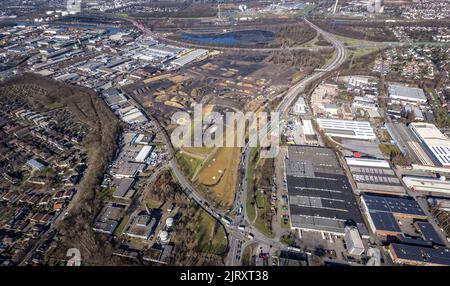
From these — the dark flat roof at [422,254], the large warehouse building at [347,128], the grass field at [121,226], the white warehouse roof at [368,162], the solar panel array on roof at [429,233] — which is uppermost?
the large warehouse building at [347,128]

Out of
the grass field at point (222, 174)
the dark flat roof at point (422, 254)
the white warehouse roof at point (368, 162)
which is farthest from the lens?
the white warehouse roof at point (368, 162)

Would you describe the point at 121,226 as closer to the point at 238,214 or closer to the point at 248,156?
the point at 238,214

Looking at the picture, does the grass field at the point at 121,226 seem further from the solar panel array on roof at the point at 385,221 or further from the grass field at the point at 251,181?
the solar panel array on roof at the point at 385,221

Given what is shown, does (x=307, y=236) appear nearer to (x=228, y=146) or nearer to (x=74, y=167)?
(x=228, y=146)

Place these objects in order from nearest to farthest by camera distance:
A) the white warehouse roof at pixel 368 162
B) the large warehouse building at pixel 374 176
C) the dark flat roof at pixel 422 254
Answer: the dark flat roof at pixel 422 254 < the large warehouse building at pixel 374 176 < the white warehouse roof at pixel 368 162

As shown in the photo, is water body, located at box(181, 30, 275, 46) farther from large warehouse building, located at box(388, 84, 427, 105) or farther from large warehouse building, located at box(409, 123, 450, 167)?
large warehouse building, located at box(409, 123, 450, 167)

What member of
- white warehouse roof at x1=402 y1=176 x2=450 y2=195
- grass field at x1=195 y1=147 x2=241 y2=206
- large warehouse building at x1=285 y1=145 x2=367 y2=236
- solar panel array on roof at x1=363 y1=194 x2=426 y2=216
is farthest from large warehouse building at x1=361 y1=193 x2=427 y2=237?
grass field at x1=195 y1=147 x2=241 y2=206

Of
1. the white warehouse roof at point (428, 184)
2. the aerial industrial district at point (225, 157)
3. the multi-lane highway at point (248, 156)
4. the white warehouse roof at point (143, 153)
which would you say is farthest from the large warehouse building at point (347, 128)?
the white warehouse roof at point (143, 153)
